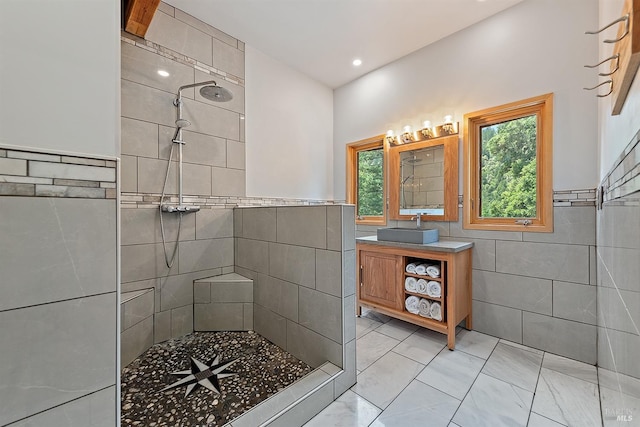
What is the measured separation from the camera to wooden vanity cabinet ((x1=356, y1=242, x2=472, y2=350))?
2.10 meters

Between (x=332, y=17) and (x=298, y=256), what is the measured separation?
2179 mm

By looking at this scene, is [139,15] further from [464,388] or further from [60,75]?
[464,388]

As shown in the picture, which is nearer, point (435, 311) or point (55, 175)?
point (55, 175)

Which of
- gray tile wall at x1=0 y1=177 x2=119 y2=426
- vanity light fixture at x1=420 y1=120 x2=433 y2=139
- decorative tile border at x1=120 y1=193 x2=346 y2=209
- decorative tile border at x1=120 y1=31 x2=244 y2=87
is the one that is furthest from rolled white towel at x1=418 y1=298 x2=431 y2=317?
decorative tile border at x1=120 y1=31 x2=244 y2=87

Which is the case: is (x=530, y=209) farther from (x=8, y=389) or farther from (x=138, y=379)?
(x=138, y=379)

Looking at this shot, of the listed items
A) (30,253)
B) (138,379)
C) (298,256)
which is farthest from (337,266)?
(138,379)

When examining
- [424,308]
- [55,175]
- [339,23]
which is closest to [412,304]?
[424,308]

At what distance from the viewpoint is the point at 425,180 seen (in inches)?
108

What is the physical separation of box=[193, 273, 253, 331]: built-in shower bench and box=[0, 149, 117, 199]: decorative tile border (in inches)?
65.6

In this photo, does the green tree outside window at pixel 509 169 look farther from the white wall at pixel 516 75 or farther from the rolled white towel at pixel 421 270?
the rolled white towel at pixel 421 270

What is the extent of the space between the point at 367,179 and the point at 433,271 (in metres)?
1.55

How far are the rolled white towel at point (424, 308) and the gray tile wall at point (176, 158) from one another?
186cm

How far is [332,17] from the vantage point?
7.64ft

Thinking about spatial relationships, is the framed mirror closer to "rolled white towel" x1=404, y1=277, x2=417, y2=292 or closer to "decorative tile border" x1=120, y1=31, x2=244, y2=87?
"rolled white towel" x1=404, y1=277, x2=417, y2=292
